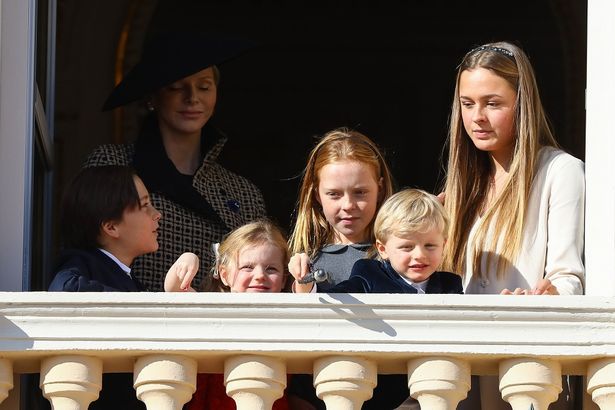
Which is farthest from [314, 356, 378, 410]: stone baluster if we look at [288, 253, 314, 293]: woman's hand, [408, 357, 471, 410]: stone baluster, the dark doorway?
the dark doorway

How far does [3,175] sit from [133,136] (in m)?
3.49

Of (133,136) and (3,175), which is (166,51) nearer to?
(3,175)

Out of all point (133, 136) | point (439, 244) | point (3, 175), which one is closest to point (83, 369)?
point (3, 175)

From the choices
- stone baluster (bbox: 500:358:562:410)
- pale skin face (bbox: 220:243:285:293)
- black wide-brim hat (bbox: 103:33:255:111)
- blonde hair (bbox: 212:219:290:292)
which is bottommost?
stone baluster (bbox: 500:358:562:410)

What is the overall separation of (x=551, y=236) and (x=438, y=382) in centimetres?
60

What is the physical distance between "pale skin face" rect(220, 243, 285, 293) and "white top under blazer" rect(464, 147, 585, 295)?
18.7 inches

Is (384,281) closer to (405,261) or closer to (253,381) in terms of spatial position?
(405,261)

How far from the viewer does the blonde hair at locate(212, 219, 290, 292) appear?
477 centimetres

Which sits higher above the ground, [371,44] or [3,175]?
[371,44]

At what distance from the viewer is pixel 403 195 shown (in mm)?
4762

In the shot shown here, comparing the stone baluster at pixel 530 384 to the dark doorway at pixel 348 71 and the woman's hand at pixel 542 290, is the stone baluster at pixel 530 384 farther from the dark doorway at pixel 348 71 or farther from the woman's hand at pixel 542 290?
the dark doorway at pixel 348 71

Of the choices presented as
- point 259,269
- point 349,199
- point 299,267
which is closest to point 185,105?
point 349,199

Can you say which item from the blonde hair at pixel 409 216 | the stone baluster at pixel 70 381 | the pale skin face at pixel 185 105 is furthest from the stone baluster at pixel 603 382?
the pale skin face at pixel 185 105

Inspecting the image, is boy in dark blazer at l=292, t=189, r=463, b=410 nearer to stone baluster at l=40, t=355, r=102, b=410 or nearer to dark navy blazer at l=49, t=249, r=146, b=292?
dark navy blazer at l=49, t=249, r=146, b=292
